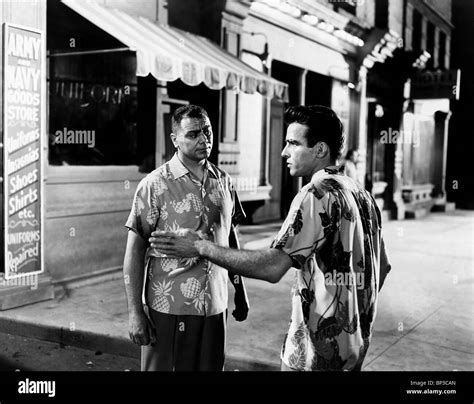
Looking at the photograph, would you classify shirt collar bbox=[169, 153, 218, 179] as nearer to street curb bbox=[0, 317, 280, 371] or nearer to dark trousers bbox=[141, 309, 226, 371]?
dark trousers bbox=[141, 309, 226, 371]

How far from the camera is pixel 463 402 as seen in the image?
3793mm

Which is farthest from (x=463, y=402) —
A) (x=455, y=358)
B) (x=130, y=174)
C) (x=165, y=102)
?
(x=165, y=102)

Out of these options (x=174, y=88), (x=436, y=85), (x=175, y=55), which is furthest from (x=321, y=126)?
(x=436, y=85)

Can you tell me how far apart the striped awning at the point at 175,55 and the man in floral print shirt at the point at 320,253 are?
13.6 feet

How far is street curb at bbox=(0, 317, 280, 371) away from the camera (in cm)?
459

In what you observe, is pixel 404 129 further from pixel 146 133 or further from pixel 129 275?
pixel 129 275

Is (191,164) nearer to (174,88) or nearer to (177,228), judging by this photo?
(177,228)

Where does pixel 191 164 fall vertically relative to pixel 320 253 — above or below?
above

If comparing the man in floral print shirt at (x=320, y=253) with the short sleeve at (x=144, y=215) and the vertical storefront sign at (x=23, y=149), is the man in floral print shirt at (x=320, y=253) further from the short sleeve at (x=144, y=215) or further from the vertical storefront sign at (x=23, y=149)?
the vertical storefront sign at (x=23, y=149)

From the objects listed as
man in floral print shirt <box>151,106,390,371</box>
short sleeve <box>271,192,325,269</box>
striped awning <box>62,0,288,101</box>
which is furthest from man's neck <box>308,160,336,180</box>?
striped awning <box>62,0,288,101</box>

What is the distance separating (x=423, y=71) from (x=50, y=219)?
12.6 meters

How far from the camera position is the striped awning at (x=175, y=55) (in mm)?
6438

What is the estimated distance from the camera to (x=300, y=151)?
2.41 metres

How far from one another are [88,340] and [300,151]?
3.44 meters
